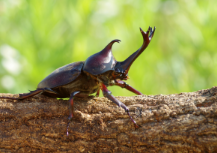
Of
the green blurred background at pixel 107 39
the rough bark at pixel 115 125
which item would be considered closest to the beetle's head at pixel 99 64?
the rough bark at pixel 115 125

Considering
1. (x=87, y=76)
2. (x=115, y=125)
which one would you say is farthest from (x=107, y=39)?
(x=115, y=125)

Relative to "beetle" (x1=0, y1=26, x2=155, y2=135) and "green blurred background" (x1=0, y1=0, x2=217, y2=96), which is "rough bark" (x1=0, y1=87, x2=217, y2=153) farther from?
"green blurred background" (x1=0, y1=0, x2=217, y2=96)

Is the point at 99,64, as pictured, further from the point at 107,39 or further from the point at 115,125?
the point at 107,39

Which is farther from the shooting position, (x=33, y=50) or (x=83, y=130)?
(x=33, y=50)

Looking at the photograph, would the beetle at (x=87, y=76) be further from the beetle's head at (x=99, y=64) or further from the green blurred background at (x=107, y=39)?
the green blurred background at (x=107, y=39)

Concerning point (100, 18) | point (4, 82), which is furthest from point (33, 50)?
point (100, 18)

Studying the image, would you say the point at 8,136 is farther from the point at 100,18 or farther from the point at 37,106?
the point at 100,18
